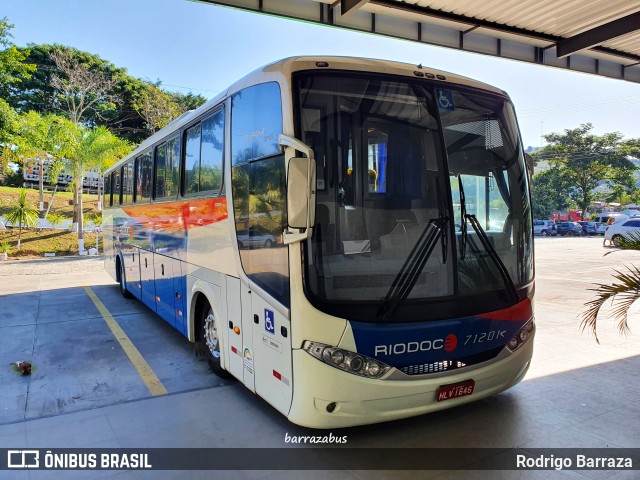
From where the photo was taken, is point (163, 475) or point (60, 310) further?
point (60, 310)

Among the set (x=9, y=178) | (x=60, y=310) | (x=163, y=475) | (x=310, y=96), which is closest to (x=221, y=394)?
(x=163, y=475)

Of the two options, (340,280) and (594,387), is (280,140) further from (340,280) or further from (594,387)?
(594,387)

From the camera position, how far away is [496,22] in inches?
303

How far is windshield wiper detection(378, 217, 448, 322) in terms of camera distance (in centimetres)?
345

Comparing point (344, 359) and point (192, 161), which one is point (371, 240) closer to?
point (344, 359)

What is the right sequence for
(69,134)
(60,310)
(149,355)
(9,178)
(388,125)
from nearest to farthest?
(388,125), (149,355), (60,310), (69,134), (9,178)

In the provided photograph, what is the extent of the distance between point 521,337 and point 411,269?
1.42 m

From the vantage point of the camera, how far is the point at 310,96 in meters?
3.56

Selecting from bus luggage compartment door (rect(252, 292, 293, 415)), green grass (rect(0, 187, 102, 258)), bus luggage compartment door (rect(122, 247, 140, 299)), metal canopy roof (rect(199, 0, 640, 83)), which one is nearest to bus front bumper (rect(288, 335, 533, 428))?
bus luggage compartment door (rect(252, 292, 293, 415))

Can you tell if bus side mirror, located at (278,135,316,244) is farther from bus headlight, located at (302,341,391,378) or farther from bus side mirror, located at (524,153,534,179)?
bus side mirror, located at (524,153,534,179)

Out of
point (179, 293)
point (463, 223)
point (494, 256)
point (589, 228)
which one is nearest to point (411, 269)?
point (463, 223)

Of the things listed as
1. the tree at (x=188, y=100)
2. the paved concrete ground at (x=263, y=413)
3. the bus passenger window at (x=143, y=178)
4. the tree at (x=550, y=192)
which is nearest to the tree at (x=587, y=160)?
the tree at (x=550, y=192)

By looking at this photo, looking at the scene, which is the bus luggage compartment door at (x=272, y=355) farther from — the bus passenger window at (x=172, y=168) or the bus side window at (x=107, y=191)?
the bus side window at (x=107, y=191)

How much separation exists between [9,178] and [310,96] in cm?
4242
